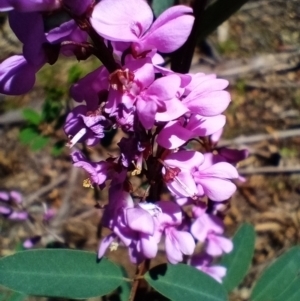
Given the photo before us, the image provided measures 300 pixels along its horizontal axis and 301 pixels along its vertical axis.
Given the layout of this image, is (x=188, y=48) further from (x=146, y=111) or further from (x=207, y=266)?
(x=207, y=266)

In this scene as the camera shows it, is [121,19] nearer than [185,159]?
Yes

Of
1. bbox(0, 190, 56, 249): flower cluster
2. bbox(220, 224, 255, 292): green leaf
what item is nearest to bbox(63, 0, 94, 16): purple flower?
bbox(220, 224, 255, 292): green leaf

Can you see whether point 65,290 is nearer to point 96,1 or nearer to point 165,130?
point 165,130

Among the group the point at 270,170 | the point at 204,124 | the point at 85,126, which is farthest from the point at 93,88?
the point at 270,170

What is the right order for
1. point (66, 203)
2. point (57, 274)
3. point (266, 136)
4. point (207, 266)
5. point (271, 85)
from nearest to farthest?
point (57, 274)
point (207, 266)
point (66, 203)
point (266, 136)
point (271, 85)

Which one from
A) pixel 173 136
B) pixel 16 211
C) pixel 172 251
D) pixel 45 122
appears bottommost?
pixel 16 211

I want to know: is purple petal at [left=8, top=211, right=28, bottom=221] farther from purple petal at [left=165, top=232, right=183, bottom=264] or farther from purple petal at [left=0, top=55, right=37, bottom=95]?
purple petal at [left=0, top=55, right=37, bottom=95]
